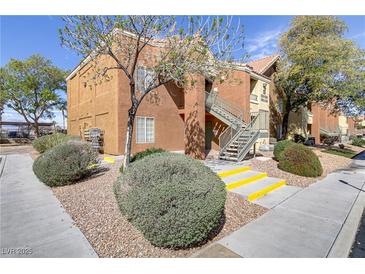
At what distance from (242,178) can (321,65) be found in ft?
46.0

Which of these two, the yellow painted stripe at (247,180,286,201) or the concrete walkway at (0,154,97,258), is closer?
the concrete walkway at (0,154,97,258)

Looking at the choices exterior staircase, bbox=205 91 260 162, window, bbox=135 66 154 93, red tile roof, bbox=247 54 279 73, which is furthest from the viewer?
red tile roof, bbox=247 54 279 73

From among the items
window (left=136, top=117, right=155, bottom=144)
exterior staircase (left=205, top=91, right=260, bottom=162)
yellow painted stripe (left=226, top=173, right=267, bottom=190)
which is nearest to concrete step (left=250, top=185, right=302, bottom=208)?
yellow painted stripe (left=226, top=173, right=267, bottom=190)

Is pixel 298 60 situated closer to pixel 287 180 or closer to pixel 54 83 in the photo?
pixel 287 180

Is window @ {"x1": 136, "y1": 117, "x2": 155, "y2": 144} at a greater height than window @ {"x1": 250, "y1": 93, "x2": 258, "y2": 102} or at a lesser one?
lesser

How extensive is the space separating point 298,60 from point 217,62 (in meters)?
13.3

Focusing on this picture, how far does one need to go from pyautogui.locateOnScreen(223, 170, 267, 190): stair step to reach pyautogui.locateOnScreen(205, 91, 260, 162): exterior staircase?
218 centimetres

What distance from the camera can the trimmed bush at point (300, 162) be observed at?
909 cm

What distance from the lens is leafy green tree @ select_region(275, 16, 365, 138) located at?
14.8 metres

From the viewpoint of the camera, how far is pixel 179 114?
603 inches

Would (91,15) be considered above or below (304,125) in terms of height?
above

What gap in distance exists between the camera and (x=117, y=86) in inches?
475

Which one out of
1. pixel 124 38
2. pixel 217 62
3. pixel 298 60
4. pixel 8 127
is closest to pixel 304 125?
pixel 298 60

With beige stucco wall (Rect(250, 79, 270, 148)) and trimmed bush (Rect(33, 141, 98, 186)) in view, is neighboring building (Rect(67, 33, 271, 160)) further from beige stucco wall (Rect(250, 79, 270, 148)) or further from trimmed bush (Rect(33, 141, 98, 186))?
trimmed bush (Rect(33, 141, 98, 186))
